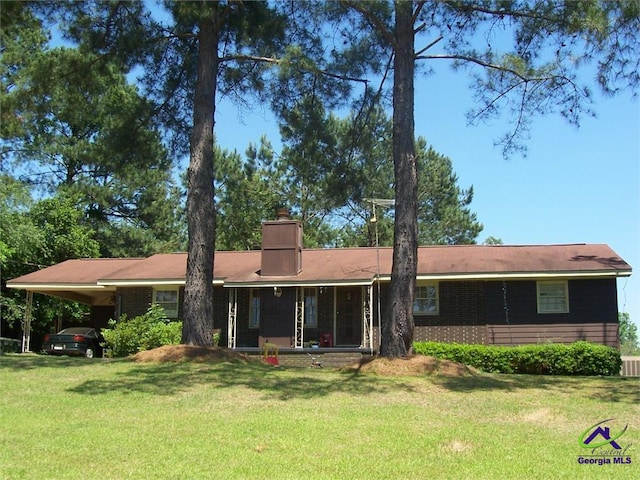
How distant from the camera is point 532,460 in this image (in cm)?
657

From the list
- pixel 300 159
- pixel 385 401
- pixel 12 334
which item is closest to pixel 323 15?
pixel 300 159

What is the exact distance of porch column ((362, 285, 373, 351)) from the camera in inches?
783

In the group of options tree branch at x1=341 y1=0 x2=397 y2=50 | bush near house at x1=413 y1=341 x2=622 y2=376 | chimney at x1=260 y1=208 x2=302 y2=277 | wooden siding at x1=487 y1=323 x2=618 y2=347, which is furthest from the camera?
chimney at x1=260 y1=208 x2=302 y2=277

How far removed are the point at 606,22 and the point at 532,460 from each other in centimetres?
829

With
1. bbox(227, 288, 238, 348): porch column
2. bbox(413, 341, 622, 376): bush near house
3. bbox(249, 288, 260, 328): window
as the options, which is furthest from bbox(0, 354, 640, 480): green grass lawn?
bbox(249, 288, 260, 328): window

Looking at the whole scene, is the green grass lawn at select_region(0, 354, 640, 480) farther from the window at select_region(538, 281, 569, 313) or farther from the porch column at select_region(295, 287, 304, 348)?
the porch column at select_region(295, 287, 304, 348)

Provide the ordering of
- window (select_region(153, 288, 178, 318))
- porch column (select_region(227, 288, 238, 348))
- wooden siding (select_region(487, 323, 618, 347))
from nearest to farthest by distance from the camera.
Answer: wooden siding (select_region(487, 323, 618, 347))
porch column (select_region(227, 288, 238, 348))
window (select_region(153, 288, 178, 318))

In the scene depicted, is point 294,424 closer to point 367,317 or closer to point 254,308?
point 367,317

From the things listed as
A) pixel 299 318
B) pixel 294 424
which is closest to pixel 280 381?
pixel 294 424

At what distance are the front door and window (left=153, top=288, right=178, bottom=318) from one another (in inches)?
210

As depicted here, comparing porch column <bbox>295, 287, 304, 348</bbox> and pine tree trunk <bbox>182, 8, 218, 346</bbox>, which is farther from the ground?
pine tree trunk <bbox>182, 8, 218, 346</bbox>

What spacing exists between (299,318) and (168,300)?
4452 mm

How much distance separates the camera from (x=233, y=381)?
Result: 419 inches

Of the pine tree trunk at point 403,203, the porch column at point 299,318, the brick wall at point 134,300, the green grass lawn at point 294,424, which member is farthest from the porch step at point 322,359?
the green grass lawn at point 294,424
